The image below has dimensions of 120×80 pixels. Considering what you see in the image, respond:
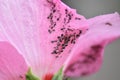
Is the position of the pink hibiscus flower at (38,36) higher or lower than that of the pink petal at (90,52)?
higher

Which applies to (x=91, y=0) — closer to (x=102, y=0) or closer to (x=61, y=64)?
(x=102, y=0)

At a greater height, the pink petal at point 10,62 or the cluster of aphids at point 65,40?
the cluster of aphids at point 65,40

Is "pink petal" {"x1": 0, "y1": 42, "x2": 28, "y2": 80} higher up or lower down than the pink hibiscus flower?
lower down

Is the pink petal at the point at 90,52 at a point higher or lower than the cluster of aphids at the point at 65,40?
lower

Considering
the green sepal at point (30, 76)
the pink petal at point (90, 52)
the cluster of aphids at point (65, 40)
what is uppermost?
the cluster of aphids at point (65, 40)

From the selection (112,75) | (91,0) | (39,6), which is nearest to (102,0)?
(91,0)
